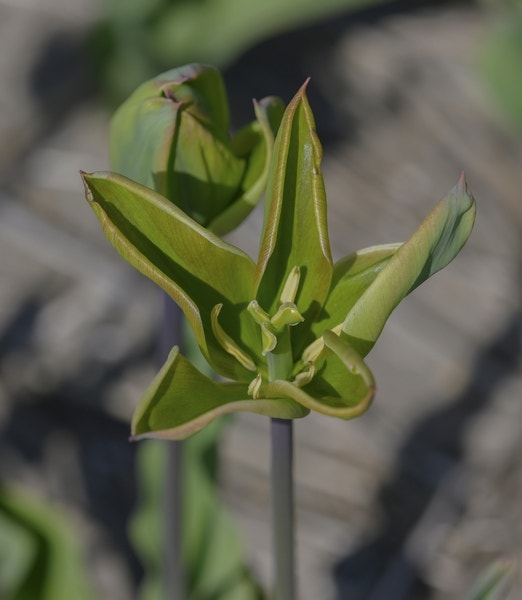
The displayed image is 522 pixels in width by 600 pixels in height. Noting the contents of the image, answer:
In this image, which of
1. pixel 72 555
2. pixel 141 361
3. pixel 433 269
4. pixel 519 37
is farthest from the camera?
pixel 519 37

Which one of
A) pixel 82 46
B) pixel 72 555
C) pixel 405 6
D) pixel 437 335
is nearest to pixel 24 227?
pixel 82 46

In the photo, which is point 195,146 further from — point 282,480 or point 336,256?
point 336,256

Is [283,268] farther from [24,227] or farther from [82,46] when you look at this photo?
[82,46]

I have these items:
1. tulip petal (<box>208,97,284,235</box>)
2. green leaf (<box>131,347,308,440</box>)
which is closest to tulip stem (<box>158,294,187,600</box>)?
tulip petal (<box>208,97,284,235</box>)

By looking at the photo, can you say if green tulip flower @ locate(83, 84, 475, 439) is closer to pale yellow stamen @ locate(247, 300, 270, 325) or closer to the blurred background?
pale yellow stamen @ locate(247, 300, 270, 325)

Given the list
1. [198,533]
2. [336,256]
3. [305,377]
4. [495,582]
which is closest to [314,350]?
[305,377]

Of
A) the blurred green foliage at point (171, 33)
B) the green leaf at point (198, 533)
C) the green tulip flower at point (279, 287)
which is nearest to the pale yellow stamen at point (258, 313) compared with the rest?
the green tulip flower at point (279, 287)

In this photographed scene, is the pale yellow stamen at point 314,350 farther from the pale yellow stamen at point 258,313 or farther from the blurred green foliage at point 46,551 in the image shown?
the blurred green foliage at point 46,551
